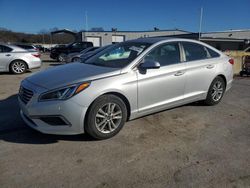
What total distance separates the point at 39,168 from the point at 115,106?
138cm

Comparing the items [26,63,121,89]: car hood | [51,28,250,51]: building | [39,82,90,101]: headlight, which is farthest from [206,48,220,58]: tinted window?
[51,28,250,51]: building

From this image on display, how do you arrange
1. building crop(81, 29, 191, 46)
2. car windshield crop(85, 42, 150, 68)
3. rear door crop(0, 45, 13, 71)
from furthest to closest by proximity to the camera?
building crop(81, 29, 191, 46), rear door crop(0, 45, 13, 71), car windshield crop(85, 42, 150, 68)

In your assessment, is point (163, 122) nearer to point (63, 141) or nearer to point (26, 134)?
point (63, 141)

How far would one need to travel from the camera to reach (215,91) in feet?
17.5

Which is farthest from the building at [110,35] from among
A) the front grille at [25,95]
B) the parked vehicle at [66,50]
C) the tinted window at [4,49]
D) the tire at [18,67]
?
the front grille at [25,95]

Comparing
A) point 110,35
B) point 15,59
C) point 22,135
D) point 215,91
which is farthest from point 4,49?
point 110,35

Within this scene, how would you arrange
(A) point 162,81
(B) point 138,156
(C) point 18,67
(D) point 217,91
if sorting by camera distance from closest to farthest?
(B) point 138,156, (A) point 162,81, (D) point 217,91, (C) point 18,67

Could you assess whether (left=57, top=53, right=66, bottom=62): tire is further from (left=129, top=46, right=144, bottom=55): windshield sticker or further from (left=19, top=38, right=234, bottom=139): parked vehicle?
(left=129, top=46, right=144, bottom=55): windshield sticker

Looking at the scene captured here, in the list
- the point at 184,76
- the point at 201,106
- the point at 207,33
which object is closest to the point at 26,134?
the point at 184,76

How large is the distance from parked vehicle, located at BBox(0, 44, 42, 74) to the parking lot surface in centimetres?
656

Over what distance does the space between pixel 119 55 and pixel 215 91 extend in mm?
2373

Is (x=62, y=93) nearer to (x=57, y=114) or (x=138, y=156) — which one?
(x=57, y=114)

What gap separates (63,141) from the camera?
11.7 ft

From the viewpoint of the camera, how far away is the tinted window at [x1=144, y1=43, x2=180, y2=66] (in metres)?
4.20
